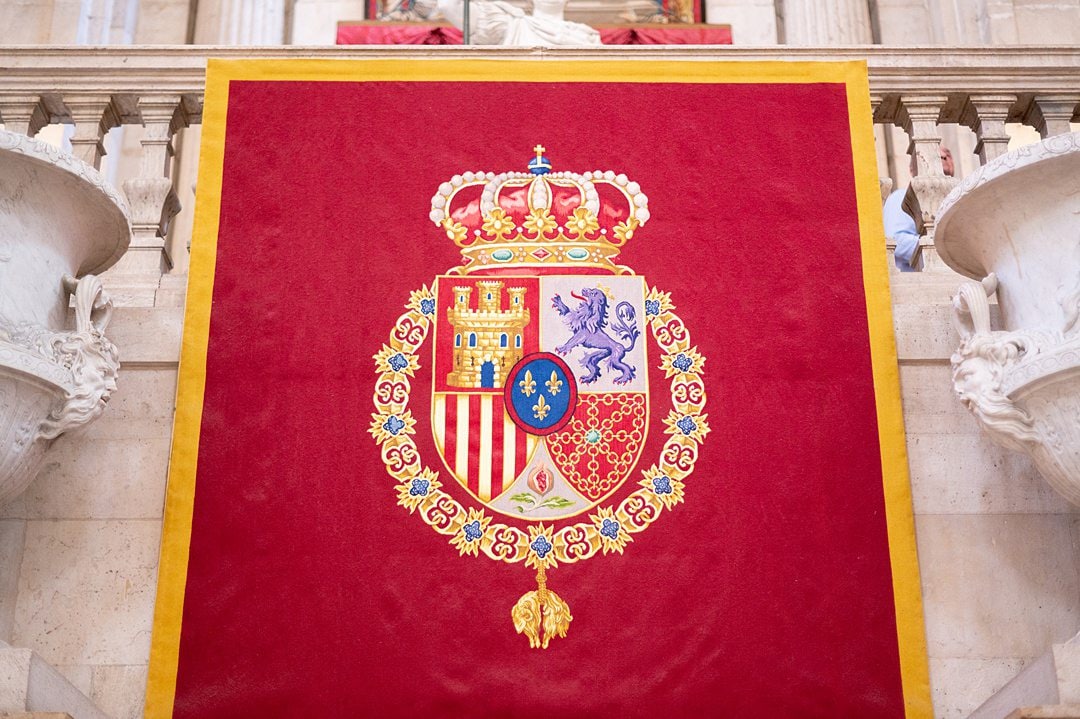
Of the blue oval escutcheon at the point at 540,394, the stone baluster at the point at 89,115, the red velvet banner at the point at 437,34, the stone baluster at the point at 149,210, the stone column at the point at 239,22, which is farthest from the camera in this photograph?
the red velvet banner at the point at 437,34

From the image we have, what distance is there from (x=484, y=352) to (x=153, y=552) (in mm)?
1328

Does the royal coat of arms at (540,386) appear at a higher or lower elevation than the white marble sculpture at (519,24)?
lower

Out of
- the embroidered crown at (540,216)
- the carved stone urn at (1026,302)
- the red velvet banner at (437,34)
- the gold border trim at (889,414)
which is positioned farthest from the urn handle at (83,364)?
the red velvet banner at (437,34)

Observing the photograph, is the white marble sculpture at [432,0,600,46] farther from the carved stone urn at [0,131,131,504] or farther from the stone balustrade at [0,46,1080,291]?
the carved stone urn at [0,131,131,504]

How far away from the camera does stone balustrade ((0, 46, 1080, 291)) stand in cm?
580

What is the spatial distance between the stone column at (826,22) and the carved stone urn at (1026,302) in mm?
6201

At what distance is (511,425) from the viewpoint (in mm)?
5125

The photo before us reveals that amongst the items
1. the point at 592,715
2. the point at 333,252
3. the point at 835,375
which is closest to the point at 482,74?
the point at 333,252

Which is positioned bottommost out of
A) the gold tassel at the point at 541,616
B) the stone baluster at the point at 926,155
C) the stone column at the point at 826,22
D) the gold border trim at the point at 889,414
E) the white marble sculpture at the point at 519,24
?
the gold tassel at the point at 541,616

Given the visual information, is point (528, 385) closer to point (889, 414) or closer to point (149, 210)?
point (889, 414)

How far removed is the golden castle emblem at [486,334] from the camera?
5207 mm

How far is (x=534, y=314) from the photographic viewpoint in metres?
5.30

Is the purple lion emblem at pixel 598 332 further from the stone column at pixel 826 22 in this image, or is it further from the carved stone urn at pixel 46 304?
the stone column at pixel 826 22

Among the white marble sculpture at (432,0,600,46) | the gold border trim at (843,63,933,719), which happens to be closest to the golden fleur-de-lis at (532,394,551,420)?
the gold border trim at (843,63,933,719)
